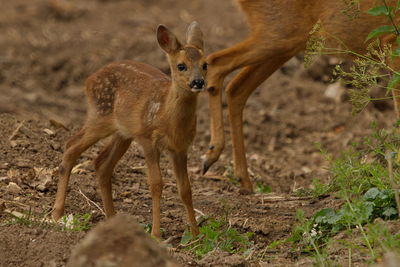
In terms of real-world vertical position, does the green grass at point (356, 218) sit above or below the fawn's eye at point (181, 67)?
below

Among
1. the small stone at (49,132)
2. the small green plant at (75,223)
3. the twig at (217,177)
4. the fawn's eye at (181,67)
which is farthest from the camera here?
the twig at (217,177)

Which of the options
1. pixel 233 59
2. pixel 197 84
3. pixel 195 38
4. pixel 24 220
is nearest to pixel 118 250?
pixel 24 220

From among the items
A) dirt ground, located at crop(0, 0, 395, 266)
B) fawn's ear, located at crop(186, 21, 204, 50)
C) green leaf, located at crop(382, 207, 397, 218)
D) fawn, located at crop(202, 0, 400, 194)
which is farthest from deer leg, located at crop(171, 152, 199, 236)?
fawn, located at crop(202, 0, 400, 194)

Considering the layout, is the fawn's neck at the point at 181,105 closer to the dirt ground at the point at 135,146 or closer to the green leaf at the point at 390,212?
the dirt ground at the point at 135,146

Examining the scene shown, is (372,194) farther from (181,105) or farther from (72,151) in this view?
(72,151)

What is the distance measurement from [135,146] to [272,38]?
180 centimetres

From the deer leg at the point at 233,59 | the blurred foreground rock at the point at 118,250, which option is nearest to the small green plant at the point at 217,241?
the blurred foreground rock at the point at 118,250

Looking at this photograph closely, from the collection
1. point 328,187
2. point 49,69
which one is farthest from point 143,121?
point 49,69

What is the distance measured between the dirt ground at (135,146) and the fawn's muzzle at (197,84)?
3.75ft

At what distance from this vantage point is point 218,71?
8.58 metres

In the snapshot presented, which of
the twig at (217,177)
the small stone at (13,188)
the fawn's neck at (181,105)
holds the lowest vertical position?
the small stone at (13,188)

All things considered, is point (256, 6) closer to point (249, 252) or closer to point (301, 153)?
point (301, 153)

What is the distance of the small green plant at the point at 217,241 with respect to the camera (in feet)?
19.9

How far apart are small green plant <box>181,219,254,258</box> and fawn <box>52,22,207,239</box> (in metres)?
0.13
